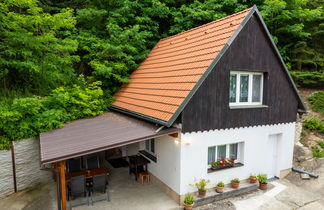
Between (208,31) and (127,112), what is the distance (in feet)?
16.8

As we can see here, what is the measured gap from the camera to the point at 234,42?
8.20 metres

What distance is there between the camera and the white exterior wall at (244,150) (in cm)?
764

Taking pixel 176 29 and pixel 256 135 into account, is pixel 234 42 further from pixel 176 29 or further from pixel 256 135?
pixel 176 29

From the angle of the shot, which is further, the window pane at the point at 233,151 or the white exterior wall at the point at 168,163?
the window pane at the point at 233,151

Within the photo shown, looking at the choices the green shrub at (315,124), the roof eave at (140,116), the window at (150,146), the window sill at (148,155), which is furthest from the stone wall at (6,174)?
the green shrub at (315,124)

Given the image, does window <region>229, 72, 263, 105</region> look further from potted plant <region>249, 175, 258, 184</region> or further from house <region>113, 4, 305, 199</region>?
potted plant <region>249, 175, 258, 184</region>

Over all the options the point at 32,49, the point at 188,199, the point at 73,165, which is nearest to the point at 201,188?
the point at 188,199

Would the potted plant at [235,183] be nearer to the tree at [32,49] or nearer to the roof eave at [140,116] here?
the roof eave at [140,116]

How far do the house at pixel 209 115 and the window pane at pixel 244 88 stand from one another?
0.04 meters

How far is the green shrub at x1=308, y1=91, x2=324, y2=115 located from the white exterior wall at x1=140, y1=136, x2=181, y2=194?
12.1m

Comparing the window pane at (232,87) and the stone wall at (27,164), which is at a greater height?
the window pane at (232,87)

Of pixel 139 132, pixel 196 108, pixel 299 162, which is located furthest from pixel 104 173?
pixel 299 162

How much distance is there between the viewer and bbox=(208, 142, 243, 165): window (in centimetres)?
854

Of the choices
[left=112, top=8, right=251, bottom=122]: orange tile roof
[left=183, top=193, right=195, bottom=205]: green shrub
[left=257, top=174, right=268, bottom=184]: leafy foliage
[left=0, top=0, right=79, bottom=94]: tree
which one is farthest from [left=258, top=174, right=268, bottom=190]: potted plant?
[left=0, top=0, right=79, bottom=94]: tree
